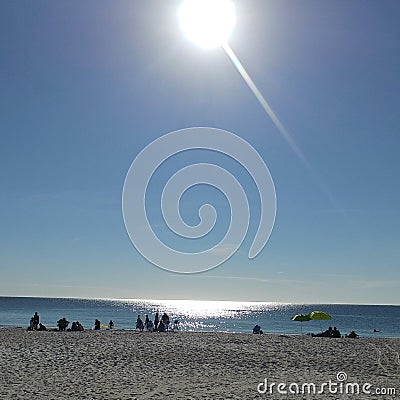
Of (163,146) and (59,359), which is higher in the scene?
(163,146)

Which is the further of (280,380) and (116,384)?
(280,380)

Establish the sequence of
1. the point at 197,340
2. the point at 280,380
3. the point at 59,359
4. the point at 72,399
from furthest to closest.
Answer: the point at 197,340 → the point at 59,359 → the point at 280,380 → the point at 72,399

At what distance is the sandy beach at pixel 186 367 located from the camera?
44.0 feet

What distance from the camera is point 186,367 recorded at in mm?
17406

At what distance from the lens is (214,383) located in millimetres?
14672

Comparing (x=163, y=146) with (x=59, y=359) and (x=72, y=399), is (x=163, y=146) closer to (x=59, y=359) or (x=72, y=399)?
(x=59, y=359)

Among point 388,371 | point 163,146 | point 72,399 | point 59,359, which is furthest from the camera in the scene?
point 163,146

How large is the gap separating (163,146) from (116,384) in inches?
371

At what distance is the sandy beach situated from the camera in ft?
44.0

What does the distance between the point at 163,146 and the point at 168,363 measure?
817 centimetres

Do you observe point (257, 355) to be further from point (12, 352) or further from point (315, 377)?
point (12, 352)

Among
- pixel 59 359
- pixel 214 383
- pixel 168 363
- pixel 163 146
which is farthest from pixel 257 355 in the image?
pixel 163 146

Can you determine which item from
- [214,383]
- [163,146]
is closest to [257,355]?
[214,383]

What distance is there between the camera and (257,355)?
66.8 feet
